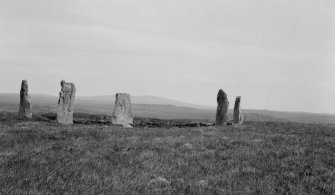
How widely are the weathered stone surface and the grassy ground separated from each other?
11435 mm

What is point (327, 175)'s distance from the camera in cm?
1123

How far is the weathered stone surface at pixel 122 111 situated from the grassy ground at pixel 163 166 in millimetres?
11435

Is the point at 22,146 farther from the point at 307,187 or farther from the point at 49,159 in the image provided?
the point at 307,187

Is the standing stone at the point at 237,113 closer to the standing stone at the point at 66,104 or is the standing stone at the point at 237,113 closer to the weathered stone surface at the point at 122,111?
the weathered stone surface at the point at 122,111

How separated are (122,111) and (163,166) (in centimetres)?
1931

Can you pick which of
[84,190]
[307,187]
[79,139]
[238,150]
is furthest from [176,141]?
[84,190]

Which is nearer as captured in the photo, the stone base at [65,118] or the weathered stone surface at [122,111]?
the stone base at [65,118]

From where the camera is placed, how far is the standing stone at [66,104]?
96.8 feet

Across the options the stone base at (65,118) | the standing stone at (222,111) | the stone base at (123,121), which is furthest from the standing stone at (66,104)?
the standing stone at (222,111)

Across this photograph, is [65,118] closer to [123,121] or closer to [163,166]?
[123,121]

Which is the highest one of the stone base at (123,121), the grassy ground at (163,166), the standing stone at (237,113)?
the standing stone at (237,113)

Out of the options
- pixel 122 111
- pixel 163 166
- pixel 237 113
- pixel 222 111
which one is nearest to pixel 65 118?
pixel 122 111

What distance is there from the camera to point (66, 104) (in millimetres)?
29859

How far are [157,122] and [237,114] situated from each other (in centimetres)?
751
